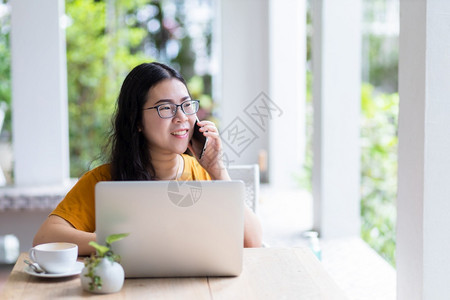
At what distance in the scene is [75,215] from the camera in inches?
80.3

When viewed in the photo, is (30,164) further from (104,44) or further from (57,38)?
(104,44)

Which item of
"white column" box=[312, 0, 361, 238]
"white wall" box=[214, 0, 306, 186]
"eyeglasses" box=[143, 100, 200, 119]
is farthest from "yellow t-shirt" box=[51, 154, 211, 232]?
"white wall" box=[214, 0, 306, 186]

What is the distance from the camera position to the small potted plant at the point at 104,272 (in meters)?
1.53

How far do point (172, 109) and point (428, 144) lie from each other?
2.78 ft

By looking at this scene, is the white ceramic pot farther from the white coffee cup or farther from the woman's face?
the woman's face

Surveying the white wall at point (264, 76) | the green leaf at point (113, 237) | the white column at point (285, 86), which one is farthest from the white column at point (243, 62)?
the green leaf at point (113, 237)

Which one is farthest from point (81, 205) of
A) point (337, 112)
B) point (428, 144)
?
point (337, 112)

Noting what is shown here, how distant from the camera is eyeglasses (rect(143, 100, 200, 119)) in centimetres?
207

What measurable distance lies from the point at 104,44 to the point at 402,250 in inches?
227

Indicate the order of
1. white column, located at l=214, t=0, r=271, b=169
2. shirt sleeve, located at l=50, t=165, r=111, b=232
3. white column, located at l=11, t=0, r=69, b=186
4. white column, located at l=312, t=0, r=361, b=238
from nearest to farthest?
shirt sleeve, located at l=50, t=165, r=111, b=232
white column, located at l=312, t=0, r=361, b=238
white column, located at l=11, t=0, r=69, b=186
white column, located at l=214, t=0, r=271, b=169

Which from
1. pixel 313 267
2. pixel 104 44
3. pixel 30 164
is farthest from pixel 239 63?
pixel 313 267

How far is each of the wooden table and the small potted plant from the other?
0.02 meters

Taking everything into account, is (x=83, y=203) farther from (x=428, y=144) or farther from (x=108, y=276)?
(x=428, y=144)

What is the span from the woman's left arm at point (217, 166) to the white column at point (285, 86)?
9.63ft
